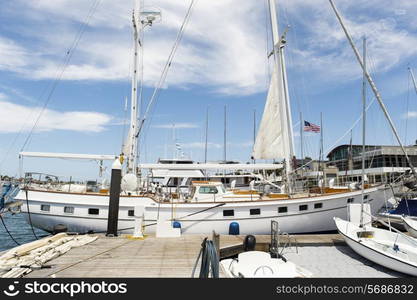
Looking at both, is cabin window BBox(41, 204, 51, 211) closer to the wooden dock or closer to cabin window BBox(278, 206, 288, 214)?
the wooden dock

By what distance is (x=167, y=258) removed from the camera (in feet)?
28.7

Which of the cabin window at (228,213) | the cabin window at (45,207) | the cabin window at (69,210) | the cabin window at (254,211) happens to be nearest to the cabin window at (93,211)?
the cabin window at (69,210)

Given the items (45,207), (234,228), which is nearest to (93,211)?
(45,207)

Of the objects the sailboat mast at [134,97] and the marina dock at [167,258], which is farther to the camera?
the sailboat mast at [134,97]

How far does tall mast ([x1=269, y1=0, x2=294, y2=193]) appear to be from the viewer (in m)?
17.9

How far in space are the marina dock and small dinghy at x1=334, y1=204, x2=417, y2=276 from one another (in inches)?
19.5

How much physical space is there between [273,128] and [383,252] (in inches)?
435

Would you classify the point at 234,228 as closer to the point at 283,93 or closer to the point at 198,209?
the point at 198,209

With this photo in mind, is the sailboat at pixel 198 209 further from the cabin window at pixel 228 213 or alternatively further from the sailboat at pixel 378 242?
the sailboat at pixel 378 242

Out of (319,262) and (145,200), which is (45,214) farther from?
(319,262)

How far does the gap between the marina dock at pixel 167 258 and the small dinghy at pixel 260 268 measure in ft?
4.11

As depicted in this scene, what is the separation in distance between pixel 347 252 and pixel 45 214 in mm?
15763

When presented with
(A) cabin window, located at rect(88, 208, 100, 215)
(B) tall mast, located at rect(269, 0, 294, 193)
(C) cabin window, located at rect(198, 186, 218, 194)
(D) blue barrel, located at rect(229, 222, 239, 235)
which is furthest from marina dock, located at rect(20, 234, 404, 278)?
(B) tall mast, located at rect(269, 0, 294, 193)

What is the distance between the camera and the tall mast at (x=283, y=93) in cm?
1794
